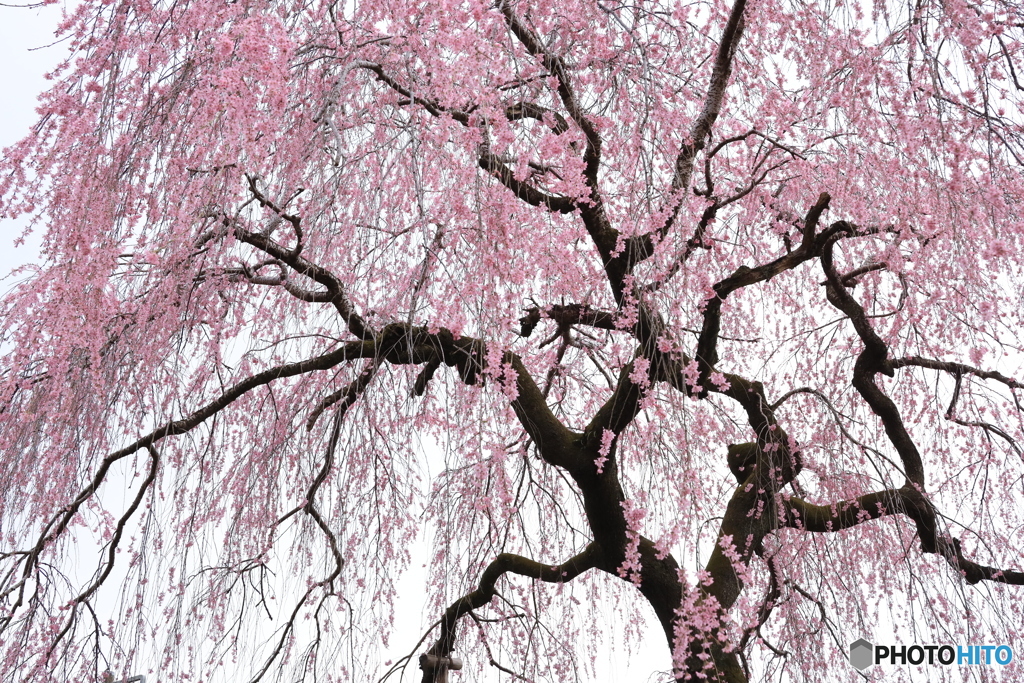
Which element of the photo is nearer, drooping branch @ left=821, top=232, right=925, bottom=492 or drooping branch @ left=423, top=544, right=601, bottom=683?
drooping branch @ left=821, top=232, right=925, bottom=492

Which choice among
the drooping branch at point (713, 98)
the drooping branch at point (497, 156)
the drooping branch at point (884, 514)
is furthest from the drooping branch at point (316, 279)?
the drooping branch at point (884, 514)

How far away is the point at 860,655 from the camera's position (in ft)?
11.7

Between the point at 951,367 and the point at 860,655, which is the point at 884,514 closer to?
the point at 860,655

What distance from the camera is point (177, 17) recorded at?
2174 mm

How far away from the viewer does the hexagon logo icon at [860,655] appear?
3.54 m

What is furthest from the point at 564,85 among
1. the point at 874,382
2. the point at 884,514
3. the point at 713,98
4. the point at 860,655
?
the point at 860,655

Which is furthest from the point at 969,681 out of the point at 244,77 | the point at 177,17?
the point at 177,17

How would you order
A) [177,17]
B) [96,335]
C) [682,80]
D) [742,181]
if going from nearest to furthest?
1. [177,17]
2. [96,335]
3. [682,80]
4. [742,181]

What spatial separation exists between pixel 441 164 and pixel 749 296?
248 centimetres

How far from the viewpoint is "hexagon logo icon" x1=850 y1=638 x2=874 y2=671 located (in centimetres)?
354

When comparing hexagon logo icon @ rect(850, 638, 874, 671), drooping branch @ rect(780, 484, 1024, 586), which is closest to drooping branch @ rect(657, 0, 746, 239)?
drooping branch @ rect(780, 484, 1024, 586)

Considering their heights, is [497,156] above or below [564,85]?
below

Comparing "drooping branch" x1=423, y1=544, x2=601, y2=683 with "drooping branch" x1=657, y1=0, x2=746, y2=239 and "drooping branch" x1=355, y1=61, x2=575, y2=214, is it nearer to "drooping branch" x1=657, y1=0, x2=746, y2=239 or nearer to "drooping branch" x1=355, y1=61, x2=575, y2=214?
"drooping branch" x1=355, y1=61, x2=575, y2=214

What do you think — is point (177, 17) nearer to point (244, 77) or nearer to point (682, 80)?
point (244, 77)
